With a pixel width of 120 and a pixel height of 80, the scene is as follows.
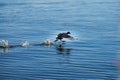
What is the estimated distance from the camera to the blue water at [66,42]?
18.6 meters

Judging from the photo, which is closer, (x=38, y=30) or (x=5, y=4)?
(x=38, y=30)

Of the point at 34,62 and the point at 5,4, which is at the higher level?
the point at 5,4

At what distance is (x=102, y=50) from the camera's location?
2389 cm

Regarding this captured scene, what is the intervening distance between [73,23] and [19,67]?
16.1 meters

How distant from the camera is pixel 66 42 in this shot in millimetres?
27125

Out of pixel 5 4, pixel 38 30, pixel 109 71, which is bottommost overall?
pixel 109 71

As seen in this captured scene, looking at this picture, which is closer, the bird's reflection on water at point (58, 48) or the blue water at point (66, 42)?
the blue water at point (66, 42)

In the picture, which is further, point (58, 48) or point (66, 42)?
point (66, 42)

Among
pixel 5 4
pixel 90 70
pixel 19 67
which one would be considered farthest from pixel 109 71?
pixel 5 4

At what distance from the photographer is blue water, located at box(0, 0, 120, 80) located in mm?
18578

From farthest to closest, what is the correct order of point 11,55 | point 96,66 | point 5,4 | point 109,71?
1. point 5,4
2. point 11,55
3. point 96,66
4. point 109,71

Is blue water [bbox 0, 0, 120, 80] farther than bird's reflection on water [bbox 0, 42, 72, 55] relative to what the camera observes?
No

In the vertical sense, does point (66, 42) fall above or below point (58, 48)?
above

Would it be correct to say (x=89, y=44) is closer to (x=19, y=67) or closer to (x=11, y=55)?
(x=11, y=55)
